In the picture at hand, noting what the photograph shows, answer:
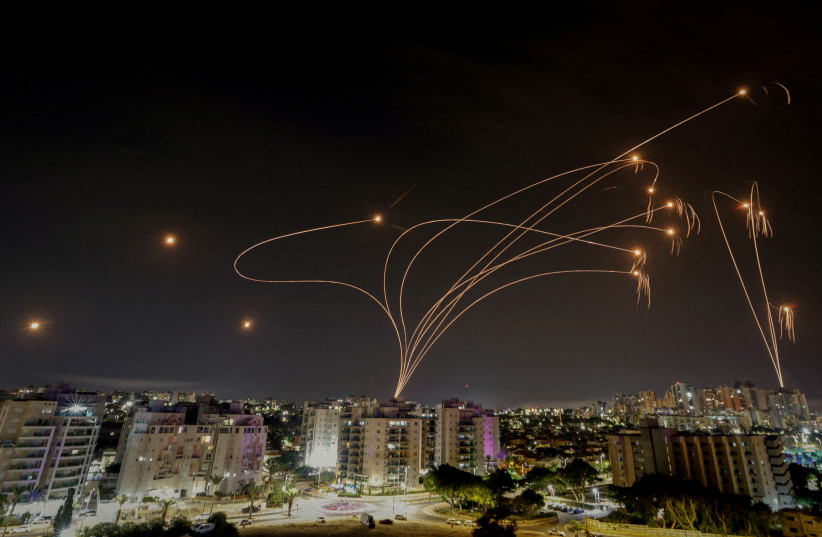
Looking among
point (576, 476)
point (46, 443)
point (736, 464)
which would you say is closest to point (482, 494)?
point (576, 476)

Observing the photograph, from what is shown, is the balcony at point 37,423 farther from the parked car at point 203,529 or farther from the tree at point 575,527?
the tree at point 575,527

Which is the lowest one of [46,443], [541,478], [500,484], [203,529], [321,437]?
[203,529]

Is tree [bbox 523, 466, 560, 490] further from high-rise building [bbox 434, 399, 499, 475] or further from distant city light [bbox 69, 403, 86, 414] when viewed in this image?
distant city light [bbox 69, 403, 86, 414]

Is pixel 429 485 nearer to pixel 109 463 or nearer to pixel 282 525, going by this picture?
pixel 282 525

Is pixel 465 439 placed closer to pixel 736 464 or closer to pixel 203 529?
pixel 736 464

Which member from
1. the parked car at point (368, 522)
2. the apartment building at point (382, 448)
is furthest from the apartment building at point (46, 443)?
the parked car at point (368, 522)
